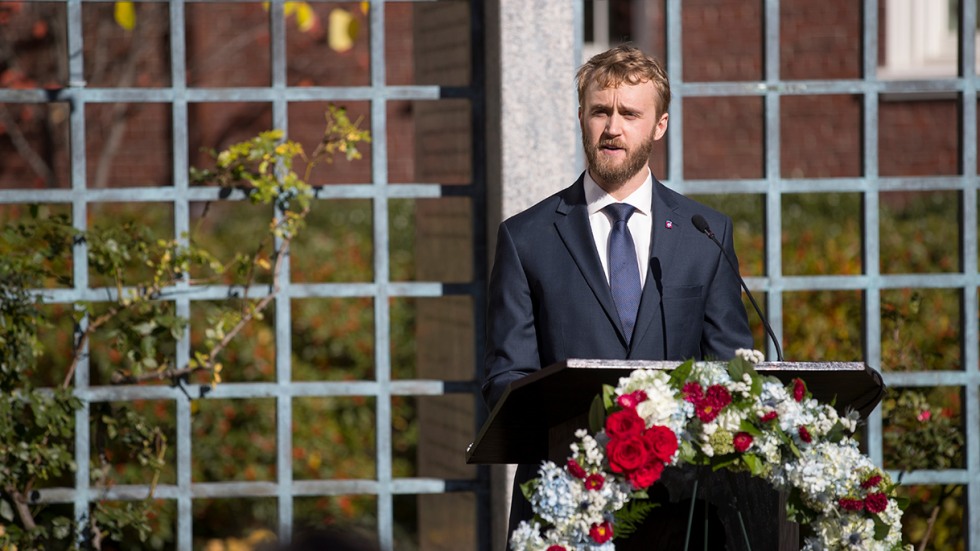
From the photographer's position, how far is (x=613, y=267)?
3111 mm

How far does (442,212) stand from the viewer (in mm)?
5594

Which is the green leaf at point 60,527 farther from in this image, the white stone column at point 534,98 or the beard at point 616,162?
the beard at point 616,162

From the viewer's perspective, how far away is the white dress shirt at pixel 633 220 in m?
3.16

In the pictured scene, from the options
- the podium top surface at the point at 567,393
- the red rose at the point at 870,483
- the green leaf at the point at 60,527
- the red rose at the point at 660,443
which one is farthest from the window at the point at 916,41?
the red rose at the point at 660,443

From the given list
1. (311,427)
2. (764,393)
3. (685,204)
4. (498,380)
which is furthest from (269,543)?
(311,427)

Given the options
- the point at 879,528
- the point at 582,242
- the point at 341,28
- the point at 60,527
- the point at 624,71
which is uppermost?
the point at 341,28

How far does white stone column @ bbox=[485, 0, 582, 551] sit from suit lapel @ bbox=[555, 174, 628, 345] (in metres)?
1.28

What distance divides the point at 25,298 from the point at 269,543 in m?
3.14

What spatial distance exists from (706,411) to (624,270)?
67 centimetres

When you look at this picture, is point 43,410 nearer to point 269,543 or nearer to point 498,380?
point 498,380

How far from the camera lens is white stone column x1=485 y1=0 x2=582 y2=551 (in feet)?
14.8

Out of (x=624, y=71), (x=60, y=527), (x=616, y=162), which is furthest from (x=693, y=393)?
(x=60, y=527)

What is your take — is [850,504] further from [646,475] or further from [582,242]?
[582,242]

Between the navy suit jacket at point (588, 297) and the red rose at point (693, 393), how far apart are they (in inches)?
19.4
